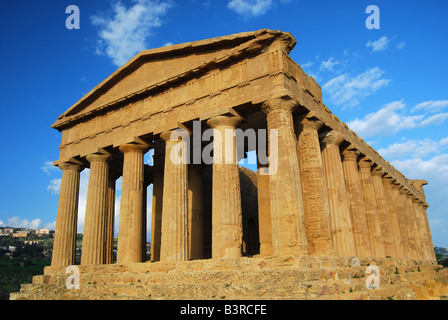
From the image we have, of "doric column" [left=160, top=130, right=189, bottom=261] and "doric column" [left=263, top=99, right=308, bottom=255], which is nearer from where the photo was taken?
"doric column" [left=263, top=99, right=308, bottom=255]

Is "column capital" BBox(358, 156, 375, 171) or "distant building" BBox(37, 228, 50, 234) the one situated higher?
"distant building" BBox(37, 228, 50, 234)

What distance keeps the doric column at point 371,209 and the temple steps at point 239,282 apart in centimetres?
408

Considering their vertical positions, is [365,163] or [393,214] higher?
[365,163]

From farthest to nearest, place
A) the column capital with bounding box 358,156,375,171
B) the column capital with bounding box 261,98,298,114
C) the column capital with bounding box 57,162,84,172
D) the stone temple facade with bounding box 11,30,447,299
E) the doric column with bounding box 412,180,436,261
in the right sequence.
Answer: the doric column with bounding box 412,180,436,261, the column capital with bounding box 358,156,375,171, the column capital with bounding box 57,162,84,172, the column capital with bounding box 261,98,298,114, the stone temple facade with bounding box 11,30,447,299

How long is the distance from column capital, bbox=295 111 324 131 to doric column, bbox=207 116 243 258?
2687mm

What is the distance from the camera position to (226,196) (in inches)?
559

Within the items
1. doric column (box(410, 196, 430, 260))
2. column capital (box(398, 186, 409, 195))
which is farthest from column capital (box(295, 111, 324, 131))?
doric column (box(410, 196, 430, 260))

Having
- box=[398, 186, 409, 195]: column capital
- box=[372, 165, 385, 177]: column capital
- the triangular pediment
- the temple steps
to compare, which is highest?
the triangular pediment

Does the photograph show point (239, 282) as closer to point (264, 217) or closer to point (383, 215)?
point (264, 217)

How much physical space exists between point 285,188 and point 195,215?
8.13 m

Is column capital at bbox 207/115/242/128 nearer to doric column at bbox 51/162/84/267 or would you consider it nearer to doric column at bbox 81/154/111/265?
doric column at bbox 81/154/111/265

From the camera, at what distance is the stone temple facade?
41.0 feet

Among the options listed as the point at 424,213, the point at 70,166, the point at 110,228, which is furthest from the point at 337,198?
the point at 424,213
